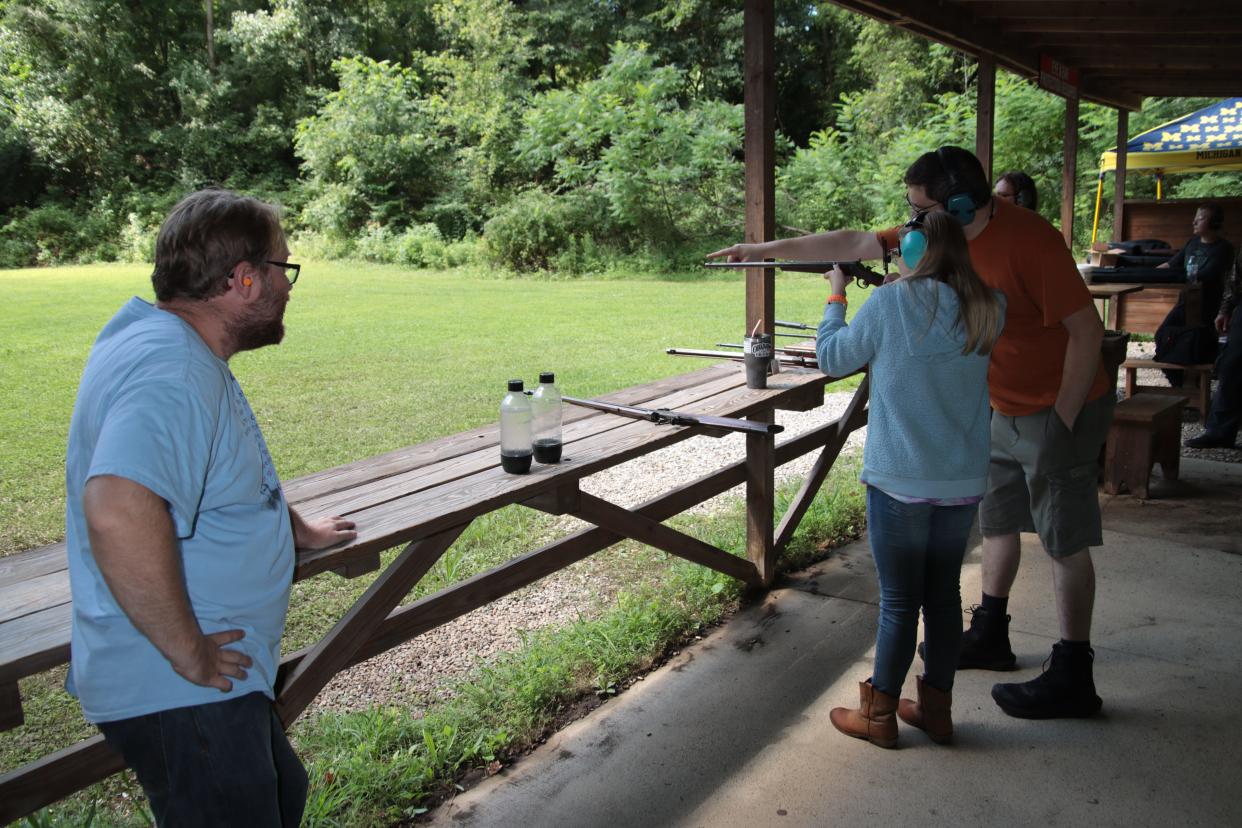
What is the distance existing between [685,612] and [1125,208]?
361 inches

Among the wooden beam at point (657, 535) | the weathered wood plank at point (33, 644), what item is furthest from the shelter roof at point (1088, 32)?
the weathered wood plank at point (33, 644)

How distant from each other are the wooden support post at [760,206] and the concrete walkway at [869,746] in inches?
12.6

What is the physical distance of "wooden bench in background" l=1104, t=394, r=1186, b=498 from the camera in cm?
505

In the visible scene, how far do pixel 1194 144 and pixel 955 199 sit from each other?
31.8ft

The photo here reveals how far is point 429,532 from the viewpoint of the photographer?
2.14 meters

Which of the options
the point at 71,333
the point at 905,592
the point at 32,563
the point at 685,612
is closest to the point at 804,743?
the point at 905,592

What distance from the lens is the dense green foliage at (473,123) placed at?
62.3 feet

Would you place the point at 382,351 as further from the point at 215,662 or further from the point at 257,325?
the point at 215,662

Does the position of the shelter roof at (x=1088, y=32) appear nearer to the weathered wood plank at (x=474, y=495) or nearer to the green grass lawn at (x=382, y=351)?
the weathered wood plank at (x=474, y=495)

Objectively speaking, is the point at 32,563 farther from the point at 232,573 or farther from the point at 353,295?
the point at 353,295

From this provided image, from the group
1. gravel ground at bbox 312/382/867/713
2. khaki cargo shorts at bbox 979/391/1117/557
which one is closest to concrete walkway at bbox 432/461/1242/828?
khaki cargo shorts at bbox 979/391/1117/557

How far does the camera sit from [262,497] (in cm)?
153

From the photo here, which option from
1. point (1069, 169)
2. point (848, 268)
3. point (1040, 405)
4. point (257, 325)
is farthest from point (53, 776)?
point (1069, 169)

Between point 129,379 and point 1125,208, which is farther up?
point 1125,208
